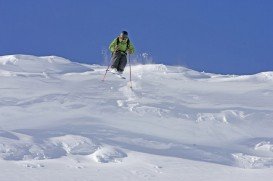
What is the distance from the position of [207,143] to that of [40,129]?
9.15ft

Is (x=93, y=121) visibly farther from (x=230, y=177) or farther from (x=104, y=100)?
(x=230, y=177)

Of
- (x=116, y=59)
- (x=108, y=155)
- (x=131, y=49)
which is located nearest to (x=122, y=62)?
(x=116, y=59)

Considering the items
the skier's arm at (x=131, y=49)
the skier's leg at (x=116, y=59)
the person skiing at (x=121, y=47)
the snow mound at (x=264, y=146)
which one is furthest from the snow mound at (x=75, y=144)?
the skier's leg at (x=116, y=59)

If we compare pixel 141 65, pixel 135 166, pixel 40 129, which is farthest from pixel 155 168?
pixel 141 65

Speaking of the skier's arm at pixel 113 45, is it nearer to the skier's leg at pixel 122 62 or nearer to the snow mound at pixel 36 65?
the skier's leg at pixel 122 62

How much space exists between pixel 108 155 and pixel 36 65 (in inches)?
532

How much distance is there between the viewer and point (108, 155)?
30.1 feet

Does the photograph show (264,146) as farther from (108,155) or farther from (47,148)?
(47,148)

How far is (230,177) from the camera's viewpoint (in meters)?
8.71

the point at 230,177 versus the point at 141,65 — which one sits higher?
the point at 141,65

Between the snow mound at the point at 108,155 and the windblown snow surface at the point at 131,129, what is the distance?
1 centimetres

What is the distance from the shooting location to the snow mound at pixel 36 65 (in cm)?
2116

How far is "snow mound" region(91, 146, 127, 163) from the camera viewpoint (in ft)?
29.5

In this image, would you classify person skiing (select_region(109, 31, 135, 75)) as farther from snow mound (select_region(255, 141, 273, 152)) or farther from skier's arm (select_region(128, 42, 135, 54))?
snow mound (select_region(255, 141, 273, 152))
